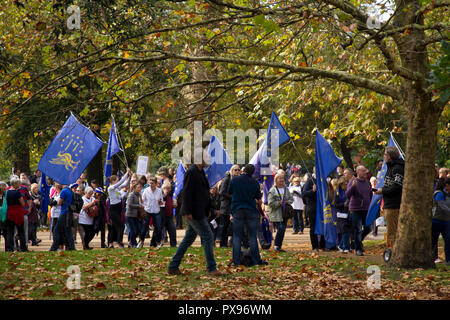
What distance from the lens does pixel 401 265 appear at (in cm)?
1123

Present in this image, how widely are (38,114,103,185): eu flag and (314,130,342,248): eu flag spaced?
5.03 meters

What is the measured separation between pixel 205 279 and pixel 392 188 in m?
4.27

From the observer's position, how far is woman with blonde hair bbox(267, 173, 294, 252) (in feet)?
50.1

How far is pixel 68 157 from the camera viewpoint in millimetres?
14570

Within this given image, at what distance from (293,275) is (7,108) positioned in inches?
210

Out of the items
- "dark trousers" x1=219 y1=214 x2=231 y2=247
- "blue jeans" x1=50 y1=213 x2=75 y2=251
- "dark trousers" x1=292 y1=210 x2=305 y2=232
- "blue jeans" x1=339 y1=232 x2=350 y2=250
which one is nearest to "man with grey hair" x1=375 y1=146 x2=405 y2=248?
"blue jeans" x1=339 y1=232 x2=350 y2=250

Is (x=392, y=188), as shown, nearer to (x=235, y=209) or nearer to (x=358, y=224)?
(x=358, y=224)

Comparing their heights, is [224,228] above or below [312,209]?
below

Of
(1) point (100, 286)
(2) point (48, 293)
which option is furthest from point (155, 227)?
(2) point (48, 293)

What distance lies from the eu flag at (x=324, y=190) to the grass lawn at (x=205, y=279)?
0.93 meters

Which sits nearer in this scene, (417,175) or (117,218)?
(417,175)
